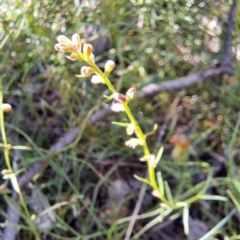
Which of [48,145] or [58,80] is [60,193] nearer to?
[48,145]

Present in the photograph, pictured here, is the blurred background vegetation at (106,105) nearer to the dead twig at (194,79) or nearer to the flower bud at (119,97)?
the dead twig at (194,79)

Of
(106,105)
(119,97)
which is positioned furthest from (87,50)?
(106,105)

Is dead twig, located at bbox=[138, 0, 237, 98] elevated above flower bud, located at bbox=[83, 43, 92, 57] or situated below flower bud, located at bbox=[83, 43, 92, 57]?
below

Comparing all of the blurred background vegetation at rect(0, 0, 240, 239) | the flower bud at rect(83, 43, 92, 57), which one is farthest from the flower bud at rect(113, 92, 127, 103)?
the blurred background vegetation at rect(0, 0, 240, 239)

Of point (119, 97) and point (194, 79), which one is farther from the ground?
point (119, 97)

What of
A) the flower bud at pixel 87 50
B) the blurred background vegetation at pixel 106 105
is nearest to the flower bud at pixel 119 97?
the flower bud at pixel 87 50

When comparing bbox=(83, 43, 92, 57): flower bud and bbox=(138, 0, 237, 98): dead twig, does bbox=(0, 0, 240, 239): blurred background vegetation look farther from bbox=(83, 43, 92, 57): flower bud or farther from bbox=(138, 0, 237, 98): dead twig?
bbox=(83, 43, 92, 57): flower bud

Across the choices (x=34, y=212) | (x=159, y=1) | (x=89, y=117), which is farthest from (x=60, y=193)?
(x=159, y=1)

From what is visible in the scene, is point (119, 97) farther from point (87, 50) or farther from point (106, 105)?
point (106, 105)
